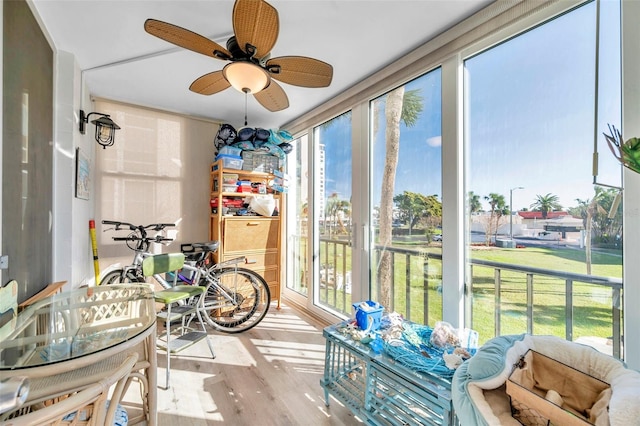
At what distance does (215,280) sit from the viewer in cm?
290

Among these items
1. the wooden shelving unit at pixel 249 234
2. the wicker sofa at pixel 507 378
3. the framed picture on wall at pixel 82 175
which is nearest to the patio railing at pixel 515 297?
the wicker sofa at pixel 507 378

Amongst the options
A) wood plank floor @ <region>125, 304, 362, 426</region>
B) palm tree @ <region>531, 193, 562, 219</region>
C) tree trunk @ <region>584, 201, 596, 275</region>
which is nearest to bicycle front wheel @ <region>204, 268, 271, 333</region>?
wood plank floor @ <region>125, 304, 362, 426</region>

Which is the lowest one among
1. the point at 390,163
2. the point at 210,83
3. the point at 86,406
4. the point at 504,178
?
the point at 86,406

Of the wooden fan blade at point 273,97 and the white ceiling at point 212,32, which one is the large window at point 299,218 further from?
the wooden fan blade at point 273,97

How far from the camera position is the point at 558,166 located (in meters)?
1.45

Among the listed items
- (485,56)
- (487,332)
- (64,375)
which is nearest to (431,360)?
(487,332)

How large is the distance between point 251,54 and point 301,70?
1.04 ft

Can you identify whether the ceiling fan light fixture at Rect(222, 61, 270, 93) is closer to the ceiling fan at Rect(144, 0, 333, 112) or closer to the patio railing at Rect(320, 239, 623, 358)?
the ceiling fan at Rect(144, 0, 333, 112)

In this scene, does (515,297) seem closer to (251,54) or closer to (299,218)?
(251,54)

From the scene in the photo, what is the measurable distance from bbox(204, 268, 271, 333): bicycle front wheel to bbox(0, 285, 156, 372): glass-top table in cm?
121

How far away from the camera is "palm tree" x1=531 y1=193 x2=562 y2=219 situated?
57.9 inches

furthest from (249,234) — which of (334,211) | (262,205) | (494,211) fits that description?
(494,211)

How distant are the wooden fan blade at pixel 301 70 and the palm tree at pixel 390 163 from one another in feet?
2.64

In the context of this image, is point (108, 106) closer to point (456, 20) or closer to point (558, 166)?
point (456, 20)
